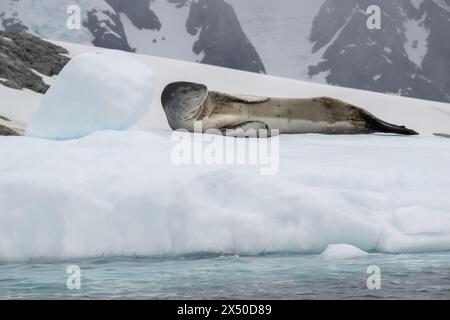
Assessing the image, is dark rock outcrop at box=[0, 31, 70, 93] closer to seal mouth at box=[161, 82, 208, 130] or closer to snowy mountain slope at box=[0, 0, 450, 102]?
seal mouth at box=[161, 82, 208, 130]

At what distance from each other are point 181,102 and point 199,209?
3.29m

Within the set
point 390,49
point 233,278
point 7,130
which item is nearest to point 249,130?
point 233,278

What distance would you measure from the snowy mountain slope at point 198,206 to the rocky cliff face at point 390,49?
110244 mm

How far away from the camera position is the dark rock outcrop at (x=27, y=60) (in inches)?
1022

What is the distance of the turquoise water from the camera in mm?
3986

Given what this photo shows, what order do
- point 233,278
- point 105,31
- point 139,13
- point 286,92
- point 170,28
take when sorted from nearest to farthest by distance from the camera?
1. point 233,278
2. point 286,92
3. point 105,31
4. point 139,13
5. point 170,28

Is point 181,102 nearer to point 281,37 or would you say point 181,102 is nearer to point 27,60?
point 27,60

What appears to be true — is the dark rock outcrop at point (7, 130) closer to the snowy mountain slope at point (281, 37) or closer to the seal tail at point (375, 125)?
the seal tail at point (375, 125)

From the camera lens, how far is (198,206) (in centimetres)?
505

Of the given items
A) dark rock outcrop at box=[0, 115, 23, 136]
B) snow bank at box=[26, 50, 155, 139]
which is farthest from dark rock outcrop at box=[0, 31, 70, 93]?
snow bank at box=[26, 50, 155, 139]

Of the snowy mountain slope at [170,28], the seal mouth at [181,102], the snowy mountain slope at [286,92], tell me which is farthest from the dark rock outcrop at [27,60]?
the snowy mountain slope at [170,28]
